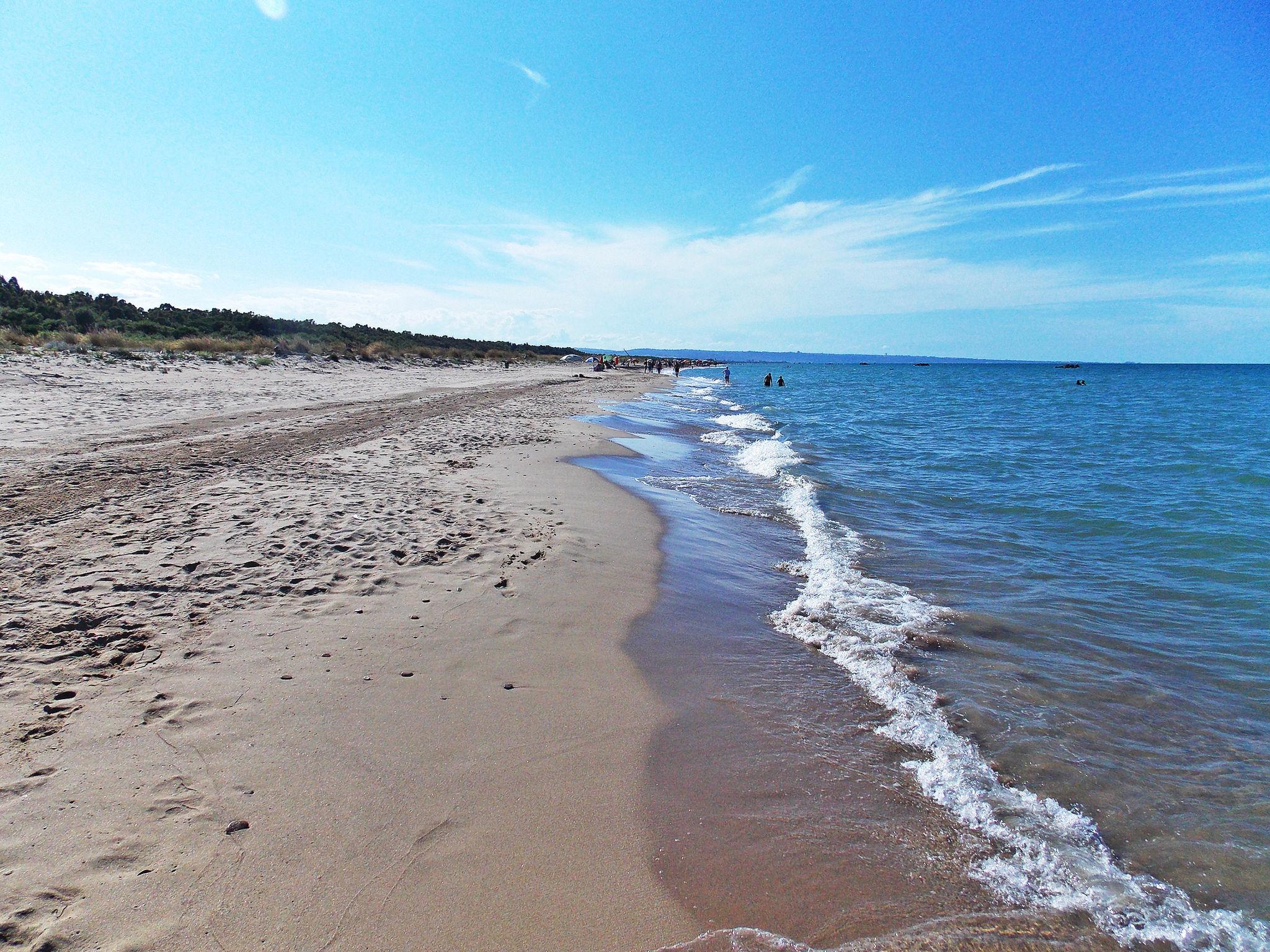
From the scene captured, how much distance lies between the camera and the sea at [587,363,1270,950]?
310 cm

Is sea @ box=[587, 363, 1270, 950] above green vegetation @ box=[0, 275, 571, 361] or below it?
below

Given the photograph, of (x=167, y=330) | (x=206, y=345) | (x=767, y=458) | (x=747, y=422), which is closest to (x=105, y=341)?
(x=206, y=345)

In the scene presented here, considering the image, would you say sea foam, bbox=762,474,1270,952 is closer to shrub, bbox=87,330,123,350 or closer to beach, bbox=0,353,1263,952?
Answer: beach, bbox=0,353,1263,952

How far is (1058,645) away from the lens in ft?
18.9

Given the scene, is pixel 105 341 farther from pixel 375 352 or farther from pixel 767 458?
pixel 767 458

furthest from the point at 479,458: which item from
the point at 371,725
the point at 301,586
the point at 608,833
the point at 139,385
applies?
the point at 139,385

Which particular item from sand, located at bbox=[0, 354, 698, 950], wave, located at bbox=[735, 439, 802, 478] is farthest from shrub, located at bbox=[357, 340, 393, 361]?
sand, located at bbox=[0, 354, 698, 950]

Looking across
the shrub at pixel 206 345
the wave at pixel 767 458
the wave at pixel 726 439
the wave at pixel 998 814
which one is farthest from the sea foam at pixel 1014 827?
the shrub at pixel 206 345

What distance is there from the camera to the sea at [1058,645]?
3096 millimetres

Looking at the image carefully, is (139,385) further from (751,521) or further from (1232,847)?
(1232,847)

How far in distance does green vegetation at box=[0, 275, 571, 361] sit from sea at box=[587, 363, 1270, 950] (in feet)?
85.2

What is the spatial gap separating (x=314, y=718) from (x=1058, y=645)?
6471 millimetres

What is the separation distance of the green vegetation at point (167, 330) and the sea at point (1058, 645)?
2598 centimetres

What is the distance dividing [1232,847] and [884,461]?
1474cm
